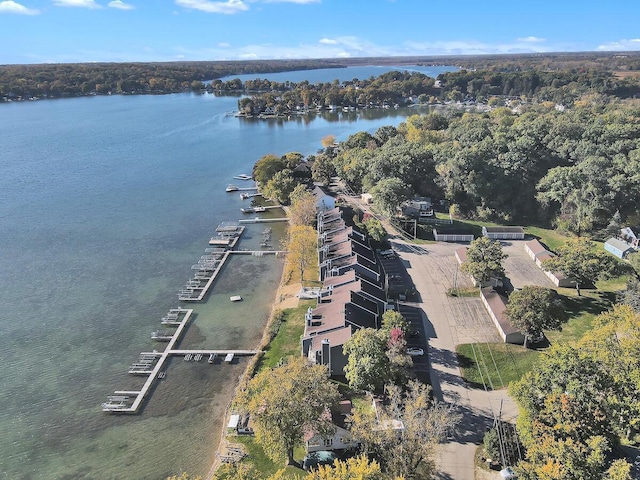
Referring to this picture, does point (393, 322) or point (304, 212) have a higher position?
point (304, 212)

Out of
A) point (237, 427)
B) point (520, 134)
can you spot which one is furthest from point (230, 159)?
point (237, 427)

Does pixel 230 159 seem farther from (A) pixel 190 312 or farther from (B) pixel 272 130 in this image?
(A) pixel 190 312

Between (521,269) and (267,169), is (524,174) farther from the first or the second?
(267,169)

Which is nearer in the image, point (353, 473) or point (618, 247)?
point (353, 473)

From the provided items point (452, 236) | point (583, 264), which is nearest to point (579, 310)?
point (583, 264)

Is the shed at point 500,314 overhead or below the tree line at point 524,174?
below

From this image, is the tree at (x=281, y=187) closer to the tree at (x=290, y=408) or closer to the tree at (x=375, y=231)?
the tree at (x=375, y=231)

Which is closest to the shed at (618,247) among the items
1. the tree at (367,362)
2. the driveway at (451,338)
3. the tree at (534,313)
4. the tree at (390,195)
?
the driveway at (451,338)

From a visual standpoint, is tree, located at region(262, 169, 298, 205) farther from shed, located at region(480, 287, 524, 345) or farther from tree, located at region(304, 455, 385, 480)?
tree, located at region(304, 455, 385, 480)
